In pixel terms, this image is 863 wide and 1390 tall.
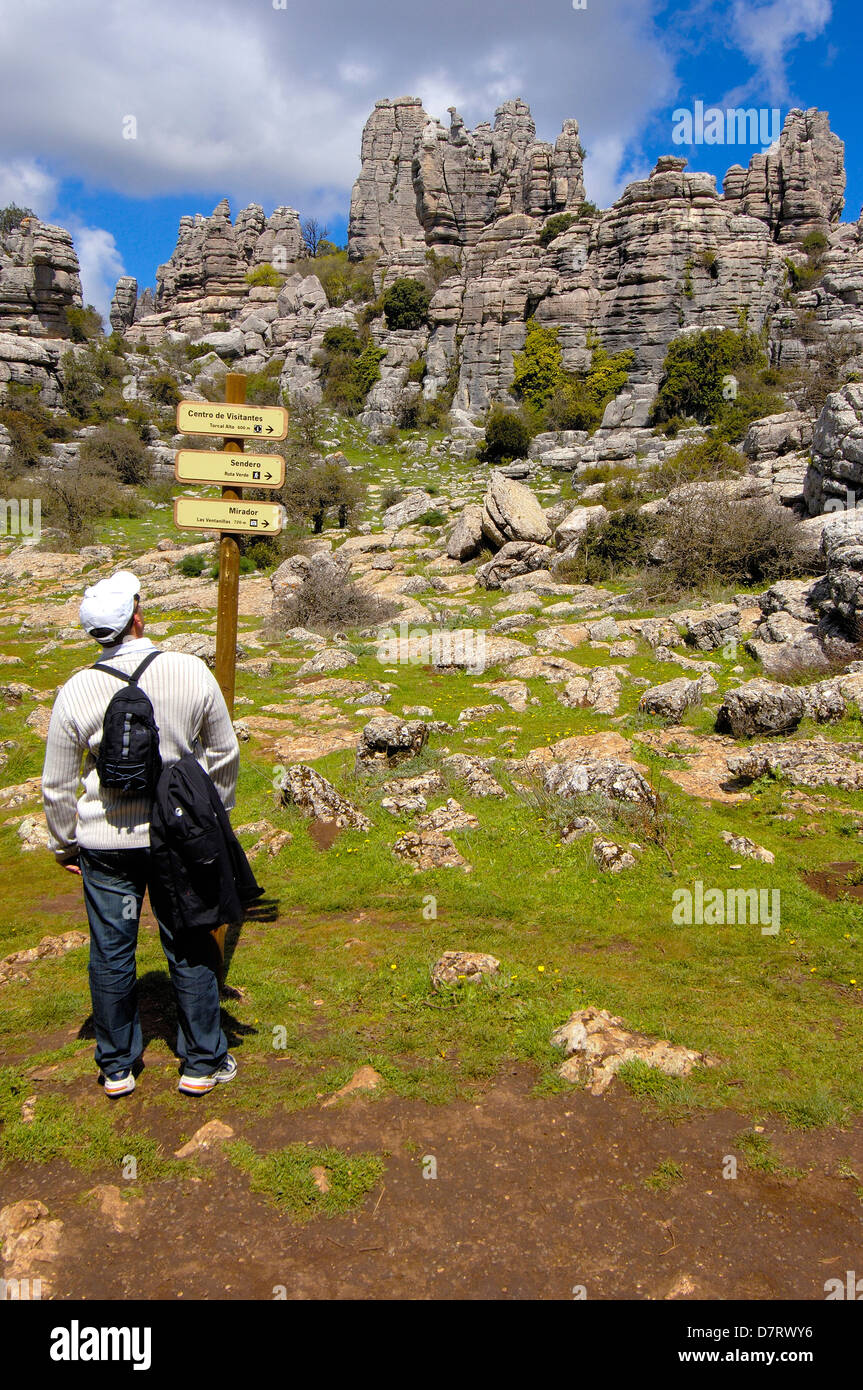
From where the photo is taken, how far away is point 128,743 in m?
3.34

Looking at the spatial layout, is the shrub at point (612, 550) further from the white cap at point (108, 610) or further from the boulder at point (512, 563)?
the white cap at point (108, 610)

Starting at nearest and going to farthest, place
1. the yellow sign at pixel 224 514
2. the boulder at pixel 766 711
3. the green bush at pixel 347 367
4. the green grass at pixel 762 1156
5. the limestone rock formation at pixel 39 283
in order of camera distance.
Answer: the green grass at pixel 762 1156, the yellow sign at pixel 224 514, the boulder at pixel 766 711, the green bush at pixel 347 367, the limestone rock formation at pixel 39 283

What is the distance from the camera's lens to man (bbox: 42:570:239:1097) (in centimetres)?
347

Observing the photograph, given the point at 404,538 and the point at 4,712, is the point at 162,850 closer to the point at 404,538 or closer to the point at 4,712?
the point at 4,712

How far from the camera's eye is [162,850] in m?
3.43

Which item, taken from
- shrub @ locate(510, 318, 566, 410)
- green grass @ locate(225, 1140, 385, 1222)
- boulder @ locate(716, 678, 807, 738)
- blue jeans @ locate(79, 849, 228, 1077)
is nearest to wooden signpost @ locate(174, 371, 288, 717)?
blue jeans @ locate(79, 849, 228, 1077)

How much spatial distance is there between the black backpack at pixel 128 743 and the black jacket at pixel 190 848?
0.10 metres

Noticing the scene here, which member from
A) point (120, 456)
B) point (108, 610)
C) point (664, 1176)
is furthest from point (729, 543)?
point (120, 456)

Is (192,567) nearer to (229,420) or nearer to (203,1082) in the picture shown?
(229,420)

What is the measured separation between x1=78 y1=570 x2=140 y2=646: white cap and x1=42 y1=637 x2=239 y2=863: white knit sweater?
0.28 feet

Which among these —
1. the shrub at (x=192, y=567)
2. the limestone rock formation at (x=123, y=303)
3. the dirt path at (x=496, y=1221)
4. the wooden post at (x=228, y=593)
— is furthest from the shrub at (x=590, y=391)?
the limestone rock formation at (x=123, y=303)

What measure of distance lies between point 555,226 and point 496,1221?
51.9 metres

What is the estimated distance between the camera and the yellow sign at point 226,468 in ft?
16.1
